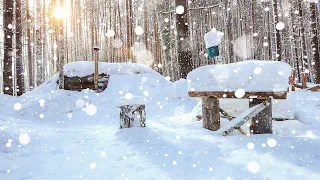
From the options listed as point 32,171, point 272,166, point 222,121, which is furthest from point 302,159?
point 32,171

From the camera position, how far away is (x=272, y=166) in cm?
334

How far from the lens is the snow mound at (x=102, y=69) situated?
40.0 ft

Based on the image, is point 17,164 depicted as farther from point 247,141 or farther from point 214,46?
point 214,46

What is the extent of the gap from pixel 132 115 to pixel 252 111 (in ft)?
8.22

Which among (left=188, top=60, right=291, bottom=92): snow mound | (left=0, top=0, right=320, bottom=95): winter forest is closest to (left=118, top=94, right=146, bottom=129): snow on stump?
(left=188, top=60, right=291, bottom=92): snow mound

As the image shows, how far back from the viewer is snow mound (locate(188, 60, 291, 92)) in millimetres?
4297

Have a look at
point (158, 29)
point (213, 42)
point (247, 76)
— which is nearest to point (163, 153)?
point (247, 76)

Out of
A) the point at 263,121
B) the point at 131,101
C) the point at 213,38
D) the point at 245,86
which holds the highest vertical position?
the point at 213,38

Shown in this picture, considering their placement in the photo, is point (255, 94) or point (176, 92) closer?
point (255, 94)

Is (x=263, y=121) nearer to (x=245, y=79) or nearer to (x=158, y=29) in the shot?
(x=245, y=79)

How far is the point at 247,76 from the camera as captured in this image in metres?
4.51

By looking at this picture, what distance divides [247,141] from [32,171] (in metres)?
3.36

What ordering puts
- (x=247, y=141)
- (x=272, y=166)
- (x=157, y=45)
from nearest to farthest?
(x=272, y=166) < (x=247, y=141) < (x=157, y=45)

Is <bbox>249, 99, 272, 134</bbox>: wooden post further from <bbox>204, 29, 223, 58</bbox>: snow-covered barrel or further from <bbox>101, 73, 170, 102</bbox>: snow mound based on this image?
<bbox>101, 73, 170, 102</bbox>: snow mound
